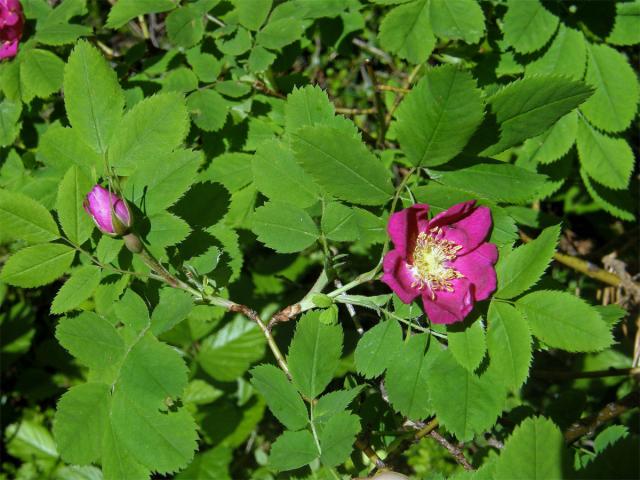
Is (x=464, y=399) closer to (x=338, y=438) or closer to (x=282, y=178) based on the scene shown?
(x=338, y=438)

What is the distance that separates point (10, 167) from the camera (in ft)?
6.24

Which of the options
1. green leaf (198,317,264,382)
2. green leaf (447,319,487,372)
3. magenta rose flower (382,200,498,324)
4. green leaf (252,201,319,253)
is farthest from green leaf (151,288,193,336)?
green leaf (198,317,264,382)

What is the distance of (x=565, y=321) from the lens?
3.62 ft

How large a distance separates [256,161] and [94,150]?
382mm

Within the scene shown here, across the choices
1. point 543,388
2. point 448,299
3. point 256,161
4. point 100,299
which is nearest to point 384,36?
point 256,161

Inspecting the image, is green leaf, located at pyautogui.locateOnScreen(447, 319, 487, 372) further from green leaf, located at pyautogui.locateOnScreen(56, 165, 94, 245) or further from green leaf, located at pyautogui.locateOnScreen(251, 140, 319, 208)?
green leaf, located at pyautogui.locateOnScreen(56, 165, 94, 245)

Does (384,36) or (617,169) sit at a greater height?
(384,36)

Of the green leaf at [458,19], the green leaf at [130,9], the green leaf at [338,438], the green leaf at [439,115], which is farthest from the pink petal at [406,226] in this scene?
the green leaf at [130,9]

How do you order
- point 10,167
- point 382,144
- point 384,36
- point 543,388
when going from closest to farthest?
Answer: point 384,36
point 10,167
point 382,144
point 543,388

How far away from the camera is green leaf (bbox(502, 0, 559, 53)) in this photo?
65.9 inches

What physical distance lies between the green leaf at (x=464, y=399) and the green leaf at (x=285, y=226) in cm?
40

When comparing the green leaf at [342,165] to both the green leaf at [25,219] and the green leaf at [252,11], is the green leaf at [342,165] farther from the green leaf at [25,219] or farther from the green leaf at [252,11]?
the green leaf at [252,11]

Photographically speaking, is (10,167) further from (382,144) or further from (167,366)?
(382,144)

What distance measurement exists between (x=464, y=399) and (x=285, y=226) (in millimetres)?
525
